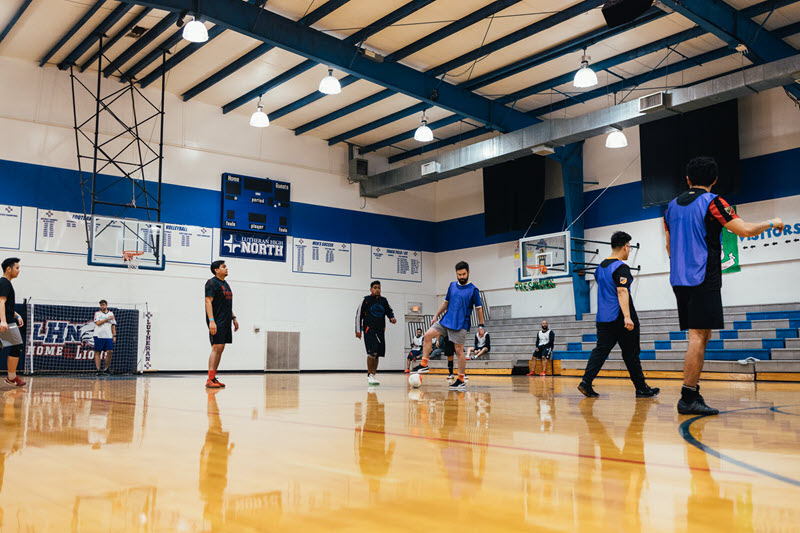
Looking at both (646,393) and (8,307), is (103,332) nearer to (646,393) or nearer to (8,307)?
(8,307)

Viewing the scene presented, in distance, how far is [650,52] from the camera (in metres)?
14.2

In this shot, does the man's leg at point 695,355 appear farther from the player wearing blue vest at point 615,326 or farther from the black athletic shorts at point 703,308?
the player wearing blue vest at point 615,326

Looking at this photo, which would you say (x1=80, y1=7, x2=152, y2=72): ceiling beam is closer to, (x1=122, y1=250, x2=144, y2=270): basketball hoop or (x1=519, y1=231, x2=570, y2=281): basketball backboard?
(x1=122, y1=250, x2=144, y2=270): basketball hoop

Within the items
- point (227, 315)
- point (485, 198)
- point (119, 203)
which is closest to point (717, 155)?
point (485, 198)

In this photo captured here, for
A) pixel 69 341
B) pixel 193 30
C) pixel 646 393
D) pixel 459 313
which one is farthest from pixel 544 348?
pixel 69 341

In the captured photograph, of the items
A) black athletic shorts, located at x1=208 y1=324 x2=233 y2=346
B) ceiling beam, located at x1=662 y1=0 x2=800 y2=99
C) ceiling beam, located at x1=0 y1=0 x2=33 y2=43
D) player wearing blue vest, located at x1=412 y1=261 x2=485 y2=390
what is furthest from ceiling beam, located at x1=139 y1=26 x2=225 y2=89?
ceiling beam, located at x1=662 y1=0 x2=800 y2=99

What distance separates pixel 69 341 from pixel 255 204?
6.08 meters

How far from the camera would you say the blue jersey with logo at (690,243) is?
4.88m

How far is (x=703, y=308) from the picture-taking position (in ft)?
15.7

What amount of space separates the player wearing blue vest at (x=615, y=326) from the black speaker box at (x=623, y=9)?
3.11 metres

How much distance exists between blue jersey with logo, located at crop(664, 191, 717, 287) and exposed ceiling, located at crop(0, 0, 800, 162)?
286 inches

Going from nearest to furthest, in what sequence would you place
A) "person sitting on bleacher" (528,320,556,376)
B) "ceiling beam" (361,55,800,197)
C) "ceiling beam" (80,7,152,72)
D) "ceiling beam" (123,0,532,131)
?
"ceiling beam" (123,0,532,131) < "ceiling beam" (361,55,800,197) < "ceiling beam" (80,7,152,72) < "person sitting on bleacher" (528,320,556,376)

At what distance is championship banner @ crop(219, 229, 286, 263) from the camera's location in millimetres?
18328

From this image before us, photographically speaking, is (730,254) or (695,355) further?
(730,254)
